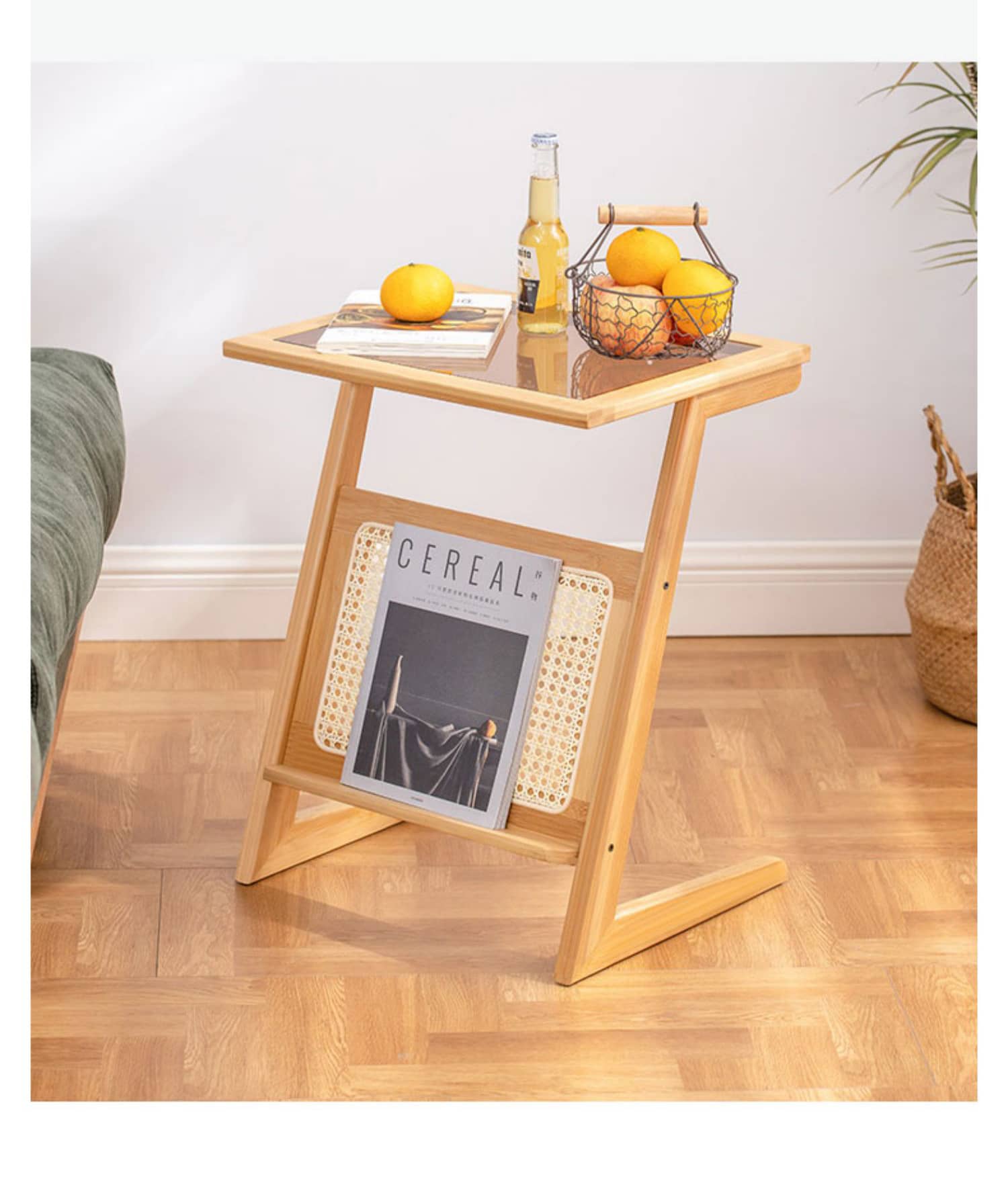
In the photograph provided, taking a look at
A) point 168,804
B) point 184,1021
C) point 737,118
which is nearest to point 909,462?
point 737,118

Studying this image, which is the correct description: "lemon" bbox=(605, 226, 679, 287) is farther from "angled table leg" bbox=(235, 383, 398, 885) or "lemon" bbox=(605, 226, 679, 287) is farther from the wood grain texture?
"angled table leg" bbox=(235, 383, 398, 885)

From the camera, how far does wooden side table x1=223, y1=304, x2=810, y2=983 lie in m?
1.73

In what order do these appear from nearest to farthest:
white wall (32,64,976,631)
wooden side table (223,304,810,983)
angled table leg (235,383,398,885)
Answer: wooden side table (223,304,810,983), angled table leg (235,383,398,885), white wall (32,64,976,631)

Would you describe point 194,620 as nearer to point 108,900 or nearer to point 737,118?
point 108,900

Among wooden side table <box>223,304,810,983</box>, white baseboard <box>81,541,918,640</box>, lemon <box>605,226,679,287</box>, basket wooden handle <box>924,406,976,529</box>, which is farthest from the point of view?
white baseboard <box>81,541,918,640</box>

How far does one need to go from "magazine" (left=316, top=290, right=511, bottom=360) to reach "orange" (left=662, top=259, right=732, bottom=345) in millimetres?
220

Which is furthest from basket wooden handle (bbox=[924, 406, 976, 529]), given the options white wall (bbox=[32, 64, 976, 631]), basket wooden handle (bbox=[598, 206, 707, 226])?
basket wooden handle (bbox=[598, 206, 707, 226])

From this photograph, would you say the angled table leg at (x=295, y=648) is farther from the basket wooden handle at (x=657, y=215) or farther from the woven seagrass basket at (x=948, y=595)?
the woven seagrass basket at (x=948, y=595)

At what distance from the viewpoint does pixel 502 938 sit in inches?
78.7

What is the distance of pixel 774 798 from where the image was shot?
2.36 metres

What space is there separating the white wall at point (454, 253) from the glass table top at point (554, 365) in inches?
34.1

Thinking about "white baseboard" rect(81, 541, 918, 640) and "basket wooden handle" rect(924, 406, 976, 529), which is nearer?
"basket wooden handle" rect(924, 406, 976, 529)

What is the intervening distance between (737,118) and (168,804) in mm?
1507

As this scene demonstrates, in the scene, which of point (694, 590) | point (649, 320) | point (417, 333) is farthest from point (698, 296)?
point (694, 590)
